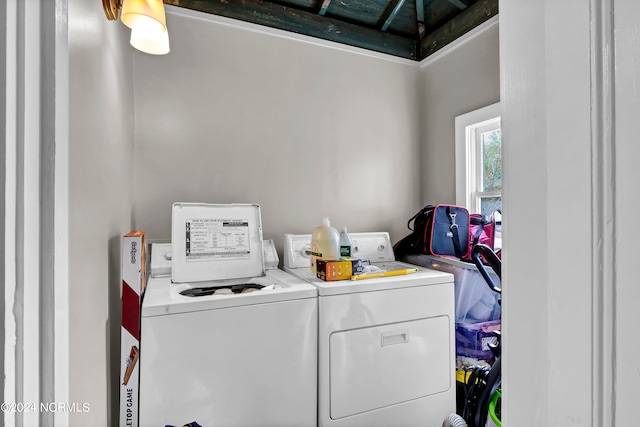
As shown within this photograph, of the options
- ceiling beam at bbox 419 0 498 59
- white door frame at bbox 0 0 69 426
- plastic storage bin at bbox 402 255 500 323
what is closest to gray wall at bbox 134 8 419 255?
ceiling beam at bbox 419 0 498 59

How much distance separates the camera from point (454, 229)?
2000 millimetres

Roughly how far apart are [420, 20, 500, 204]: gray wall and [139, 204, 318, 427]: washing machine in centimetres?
149

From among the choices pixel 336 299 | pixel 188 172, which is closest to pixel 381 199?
pixel 336 299

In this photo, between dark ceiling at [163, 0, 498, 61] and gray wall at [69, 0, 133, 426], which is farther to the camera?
dark ceiling at [163, 0, 498, 61]

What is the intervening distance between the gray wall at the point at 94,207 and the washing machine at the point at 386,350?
80 cm

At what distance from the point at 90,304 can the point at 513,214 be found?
969 millimetres

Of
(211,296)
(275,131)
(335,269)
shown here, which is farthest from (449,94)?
(211,296)

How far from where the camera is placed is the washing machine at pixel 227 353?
117cm

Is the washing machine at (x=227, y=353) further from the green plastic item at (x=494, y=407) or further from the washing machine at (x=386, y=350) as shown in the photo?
the green plastic item at (x=494, y=407)

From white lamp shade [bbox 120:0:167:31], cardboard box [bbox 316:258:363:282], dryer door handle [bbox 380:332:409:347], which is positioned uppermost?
white lamp shade [bbox 120:0:167:31]

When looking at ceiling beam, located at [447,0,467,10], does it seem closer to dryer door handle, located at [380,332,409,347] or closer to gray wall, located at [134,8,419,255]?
gray wall, located at [134,8,419,255]

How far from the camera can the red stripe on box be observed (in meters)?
1.15

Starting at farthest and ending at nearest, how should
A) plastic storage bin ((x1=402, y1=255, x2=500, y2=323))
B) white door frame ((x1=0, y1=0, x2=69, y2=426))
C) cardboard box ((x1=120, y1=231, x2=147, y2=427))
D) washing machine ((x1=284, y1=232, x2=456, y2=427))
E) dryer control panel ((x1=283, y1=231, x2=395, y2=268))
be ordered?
dryer control panel ((x1=283, y1=231, x2=395, y2=268))
plastic storage bin ((x1=402, y1=255, x2=500, y2=323))
washing machine ((x1=284, y1=232, x2=456, y2=427))
cardboard box ((x1=120, y1=231, x2=147, y2=427))
white door frame ((x1=0, y1=0, x2=69, y2=426))

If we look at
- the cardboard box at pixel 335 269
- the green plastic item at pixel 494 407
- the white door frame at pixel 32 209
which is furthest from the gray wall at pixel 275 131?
the white door frame at pixel 32 209
